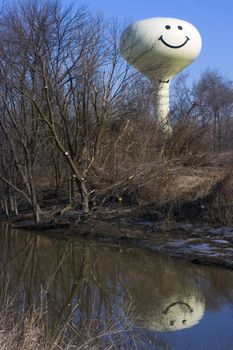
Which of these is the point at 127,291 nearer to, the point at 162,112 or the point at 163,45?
the point at 162,112

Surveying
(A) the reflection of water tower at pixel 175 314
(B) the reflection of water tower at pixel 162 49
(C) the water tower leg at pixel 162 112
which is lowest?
(A) the reflection of water tower at pixel 175 314

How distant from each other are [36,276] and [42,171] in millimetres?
16812

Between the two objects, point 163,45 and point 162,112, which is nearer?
point 162,112

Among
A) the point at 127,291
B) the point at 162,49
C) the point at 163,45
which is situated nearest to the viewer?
the point at 127,291

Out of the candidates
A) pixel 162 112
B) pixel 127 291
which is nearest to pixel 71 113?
pixel 162 112

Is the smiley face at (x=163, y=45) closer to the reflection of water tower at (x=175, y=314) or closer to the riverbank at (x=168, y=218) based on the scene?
the riverbank at (x=168, y=218)

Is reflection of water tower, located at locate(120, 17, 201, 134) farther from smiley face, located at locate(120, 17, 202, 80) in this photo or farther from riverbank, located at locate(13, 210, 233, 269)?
riverbank, located at locate(13, 210, 233, 269)

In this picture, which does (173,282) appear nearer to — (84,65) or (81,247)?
(81,247)

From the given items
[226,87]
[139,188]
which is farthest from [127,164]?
[226,87]

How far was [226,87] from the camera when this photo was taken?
56.4 m

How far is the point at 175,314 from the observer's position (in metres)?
9.21

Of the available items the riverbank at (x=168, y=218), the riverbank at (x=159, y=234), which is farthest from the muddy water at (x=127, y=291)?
the riverbank at (x=168, y=218)

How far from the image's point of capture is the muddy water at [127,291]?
809 cm

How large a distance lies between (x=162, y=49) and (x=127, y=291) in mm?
21984
